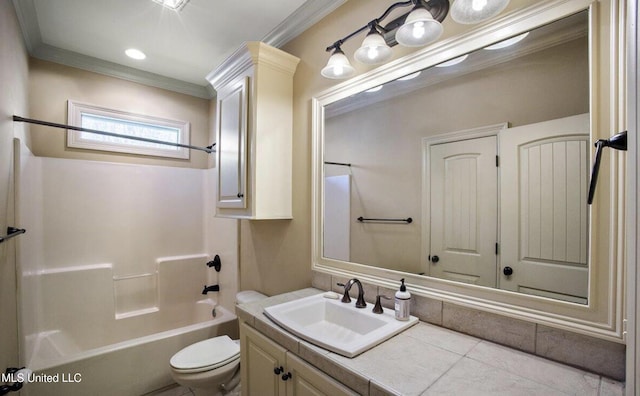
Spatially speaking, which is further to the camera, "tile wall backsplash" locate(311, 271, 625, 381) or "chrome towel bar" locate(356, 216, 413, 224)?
"chrome towel bar" locate(356, 216, 413, 224)

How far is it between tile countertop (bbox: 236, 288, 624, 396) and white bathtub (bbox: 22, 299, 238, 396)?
4.92 feet

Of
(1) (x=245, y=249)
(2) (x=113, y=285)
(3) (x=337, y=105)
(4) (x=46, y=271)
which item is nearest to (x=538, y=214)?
(3) (x=337, y=105)

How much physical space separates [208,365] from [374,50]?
2.04 m

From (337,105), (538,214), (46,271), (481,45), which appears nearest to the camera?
(538,214)

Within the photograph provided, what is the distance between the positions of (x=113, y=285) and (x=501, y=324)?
3.02m

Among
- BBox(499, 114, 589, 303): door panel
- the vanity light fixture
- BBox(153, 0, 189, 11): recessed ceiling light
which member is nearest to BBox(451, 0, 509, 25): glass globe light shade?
the vanity light fixture

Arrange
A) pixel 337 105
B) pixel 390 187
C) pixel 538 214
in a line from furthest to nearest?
1. pixel 337 105
2. pixel 390 187
3. pixel 538 214

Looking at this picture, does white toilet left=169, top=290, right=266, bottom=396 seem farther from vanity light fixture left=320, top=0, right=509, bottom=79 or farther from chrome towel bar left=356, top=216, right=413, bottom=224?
vanity light fixture left=320, top=0, right=509, bottom=79

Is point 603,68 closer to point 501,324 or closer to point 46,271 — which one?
point 501,324

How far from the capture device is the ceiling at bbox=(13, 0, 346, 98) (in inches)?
71.3

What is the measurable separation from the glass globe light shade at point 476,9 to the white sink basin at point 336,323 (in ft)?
4.05

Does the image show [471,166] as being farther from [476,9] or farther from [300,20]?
[300,20]

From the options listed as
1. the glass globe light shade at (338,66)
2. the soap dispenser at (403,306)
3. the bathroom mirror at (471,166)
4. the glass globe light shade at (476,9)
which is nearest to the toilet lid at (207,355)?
the bathroom mirror at (471,166)

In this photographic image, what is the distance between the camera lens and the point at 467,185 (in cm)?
121
